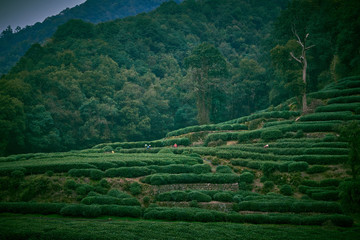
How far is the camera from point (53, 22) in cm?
12575

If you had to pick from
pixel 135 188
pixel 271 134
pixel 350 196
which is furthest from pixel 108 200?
pixel 271 134

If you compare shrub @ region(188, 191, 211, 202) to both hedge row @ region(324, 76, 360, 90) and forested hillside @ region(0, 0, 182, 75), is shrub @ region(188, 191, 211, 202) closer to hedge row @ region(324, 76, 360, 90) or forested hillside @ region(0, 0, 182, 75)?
hedge row @ region(324, 76, 360, 90)

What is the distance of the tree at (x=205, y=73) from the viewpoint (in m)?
56.8

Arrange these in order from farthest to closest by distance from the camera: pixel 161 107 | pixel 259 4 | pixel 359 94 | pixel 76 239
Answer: pixel 259 4 < pixel 161 107 < pixel 359 94 < pixel 76 239

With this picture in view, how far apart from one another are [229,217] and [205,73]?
131ft

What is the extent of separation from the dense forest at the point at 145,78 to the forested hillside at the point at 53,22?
3229 centimetres

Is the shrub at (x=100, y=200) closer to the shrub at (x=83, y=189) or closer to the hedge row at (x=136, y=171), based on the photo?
the shrub at (x=83, y=189)

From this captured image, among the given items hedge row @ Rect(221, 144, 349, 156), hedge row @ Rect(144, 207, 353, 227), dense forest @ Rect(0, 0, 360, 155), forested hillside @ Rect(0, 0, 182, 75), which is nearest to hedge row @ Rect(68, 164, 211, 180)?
hedge row @ Rect(221, 144, 349, 156)

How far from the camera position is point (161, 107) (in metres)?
69.9

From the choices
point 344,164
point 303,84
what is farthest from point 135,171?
point 303,84

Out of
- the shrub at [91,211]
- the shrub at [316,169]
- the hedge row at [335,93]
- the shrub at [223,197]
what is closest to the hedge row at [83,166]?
the shrub at [91,211]

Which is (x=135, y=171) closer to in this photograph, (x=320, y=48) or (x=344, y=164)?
(x=344, y=164)

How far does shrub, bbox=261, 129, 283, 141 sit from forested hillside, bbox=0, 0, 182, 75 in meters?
83.8

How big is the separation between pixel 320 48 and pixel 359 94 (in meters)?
16.5
